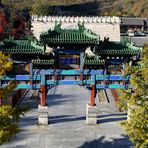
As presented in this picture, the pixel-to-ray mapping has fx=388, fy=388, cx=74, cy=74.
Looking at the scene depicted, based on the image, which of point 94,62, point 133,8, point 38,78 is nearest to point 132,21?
point 133,8

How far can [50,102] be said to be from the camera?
45.2m

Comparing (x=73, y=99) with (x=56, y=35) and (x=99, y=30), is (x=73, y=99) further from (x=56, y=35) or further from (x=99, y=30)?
(x=99, y=30)

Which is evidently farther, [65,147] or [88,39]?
[88,39]

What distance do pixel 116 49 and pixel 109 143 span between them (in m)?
8.59

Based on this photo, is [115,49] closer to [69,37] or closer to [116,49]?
[116,49]

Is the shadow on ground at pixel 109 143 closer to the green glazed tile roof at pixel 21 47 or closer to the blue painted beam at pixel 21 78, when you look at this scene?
the blue painted beam at pixel 21 78

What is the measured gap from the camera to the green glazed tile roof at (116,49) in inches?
1348

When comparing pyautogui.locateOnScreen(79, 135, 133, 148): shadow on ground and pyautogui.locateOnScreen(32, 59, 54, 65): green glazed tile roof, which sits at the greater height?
pyautogui.locateOnScreen(32, 59, 54, 65): green glazed tile roof

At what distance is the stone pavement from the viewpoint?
30845 mm

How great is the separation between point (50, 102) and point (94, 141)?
47.6 feet

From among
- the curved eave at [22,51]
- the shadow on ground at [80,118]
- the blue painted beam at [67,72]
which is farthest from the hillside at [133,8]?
the curved eave at [22,51]

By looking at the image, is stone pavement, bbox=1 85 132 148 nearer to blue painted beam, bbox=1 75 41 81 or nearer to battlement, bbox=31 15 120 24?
blue painted beam, bbox=1 75 41 81

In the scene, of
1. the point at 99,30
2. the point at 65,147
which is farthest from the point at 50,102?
the point at 99,30

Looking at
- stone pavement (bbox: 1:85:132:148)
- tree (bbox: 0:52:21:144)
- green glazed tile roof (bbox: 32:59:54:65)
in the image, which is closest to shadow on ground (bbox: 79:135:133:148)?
stone pavement (bbox: 1:85:132:148)
